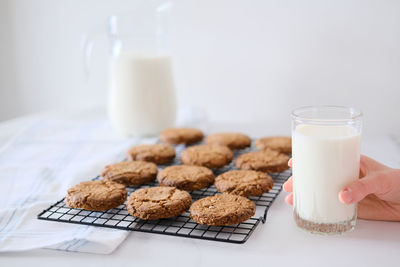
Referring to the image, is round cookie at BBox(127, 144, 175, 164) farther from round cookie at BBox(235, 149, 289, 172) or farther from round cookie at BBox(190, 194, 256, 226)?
round cookie at BBox(190, 194, 256, 226)

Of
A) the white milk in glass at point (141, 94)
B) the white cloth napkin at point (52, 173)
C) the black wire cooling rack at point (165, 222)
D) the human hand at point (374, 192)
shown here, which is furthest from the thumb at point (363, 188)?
the white milk in glass at point (141, 94)

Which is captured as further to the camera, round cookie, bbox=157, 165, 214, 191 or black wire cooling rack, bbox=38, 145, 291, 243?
round cookie, bbox=157, 165, 214, 191

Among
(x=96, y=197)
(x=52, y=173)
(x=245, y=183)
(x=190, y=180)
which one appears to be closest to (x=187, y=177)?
(x=190, y=180)

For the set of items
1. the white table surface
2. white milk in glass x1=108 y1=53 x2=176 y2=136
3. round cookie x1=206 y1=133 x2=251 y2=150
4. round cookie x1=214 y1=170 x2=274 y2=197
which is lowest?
the white table surface

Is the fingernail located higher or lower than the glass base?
higher

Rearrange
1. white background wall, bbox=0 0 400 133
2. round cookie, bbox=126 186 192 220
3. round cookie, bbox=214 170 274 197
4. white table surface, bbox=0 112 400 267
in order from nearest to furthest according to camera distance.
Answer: white table surface, bbox=0 112 400 267 < round cookie, bbox=126 186 192 220 < round cookie, bbox=214 170 274 197 < white background wall, bbox=0 0 400 133

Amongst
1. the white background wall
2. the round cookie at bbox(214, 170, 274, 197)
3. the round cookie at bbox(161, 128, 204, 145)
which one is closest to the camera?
the round cookie at bbox(214, 170, 274, 197)

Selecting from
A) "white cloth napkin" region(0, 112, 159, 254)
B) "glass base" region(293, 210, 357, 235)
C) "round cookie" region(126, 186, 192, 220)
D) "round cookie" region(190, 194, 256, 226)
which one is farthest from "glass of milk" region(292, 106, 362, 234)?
"white cloth napkin" region(0, 112, 159, 254)

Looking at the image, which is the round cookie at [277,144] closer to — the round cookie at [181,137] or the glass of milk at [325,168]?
the round cookie at [181,137]
